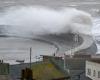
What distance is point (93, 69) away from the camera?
12.6 metres

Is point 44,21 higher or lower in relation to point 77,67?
higher

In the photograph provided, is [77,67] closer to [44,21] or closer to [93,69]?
[93,69]

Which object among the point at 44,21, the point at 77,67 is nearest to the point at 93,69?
the point at 77,67

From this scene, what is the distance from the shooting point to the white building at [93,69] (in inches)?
487

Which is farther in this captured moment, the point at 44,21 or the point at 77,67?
the point at 44,21

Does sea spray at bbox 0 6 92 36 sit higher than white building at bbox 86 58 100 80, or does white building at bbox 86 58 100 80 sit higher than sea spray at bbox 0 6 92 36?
sea spray at bbox 0 6 92 36

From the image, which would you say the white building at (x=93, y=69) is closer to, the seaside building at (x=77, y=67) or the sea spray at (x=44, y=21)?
the seaside building at (x=77, y=67)

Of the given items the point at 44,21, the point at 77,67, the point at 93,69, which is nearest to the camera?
the point at 93,69

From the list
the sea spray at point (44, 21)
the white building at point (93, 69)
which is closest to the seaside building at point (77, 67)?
the white building at point (93, 69)

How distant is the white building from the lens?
12.4 metres

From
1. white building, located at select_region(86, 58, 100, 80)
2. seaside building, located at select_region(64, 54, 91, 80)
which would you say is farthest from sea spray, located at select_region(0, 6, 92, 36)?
white building, located at select_region(86, 58, 100, 80)

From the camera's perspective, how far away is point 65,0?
1941 inches

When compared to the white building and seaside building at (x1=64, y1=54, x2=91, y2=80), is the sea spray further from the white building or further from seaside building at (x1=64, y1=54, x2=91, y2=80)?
the white building

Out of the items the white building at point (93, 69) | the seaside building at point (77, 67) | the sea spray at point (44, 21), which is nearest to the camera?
the white building at point (93, 69)
